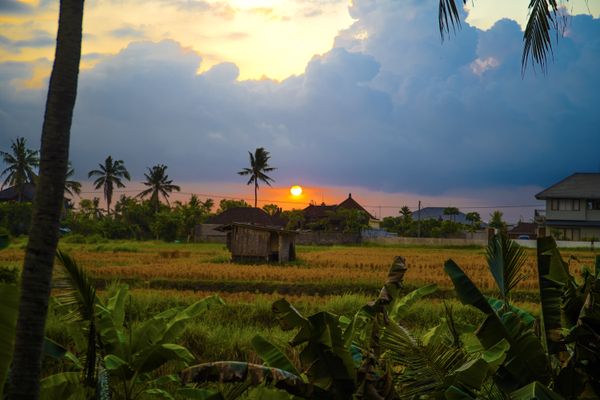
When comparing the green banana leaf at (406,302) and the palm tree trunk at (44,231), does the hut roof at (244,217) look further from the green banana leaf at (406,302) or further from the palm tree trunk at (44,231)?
the palm tree trunk at (44,231)

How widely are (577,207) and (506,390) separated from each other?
52.1 metres

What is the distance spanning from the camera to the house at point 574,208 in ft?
168

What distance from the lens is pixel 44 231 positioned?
3.55 metres

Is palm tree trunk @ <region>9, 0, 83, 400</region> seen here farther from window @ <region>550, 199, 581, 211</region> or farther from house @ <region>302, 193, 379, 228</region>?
house @ <region>302, 193, 379, 228</region>

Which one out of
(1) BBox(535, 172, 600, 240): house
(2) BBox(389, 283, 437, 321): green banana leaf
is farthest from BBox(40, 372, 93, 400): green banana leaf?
(1) BBox(535, 172, 600, 240): house

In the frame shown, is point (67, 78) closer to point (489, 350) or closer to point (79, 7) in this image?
point (79, 7)

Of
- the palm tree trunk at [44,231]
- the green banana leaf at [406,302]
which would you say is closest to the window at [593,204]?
the green banana leaf at [406,302]

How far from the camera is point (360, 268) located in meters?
25.7

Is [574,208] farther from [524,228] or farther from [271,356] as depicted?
[271,356]

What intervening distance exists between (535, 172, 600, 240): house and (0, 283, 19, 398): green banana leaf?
51664mm

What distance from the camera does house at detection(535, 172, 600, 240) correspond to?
5112 centimetres

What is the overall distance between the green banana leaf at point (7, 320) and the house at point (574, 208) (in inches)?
2034

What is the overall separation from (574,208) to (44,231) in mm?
54352

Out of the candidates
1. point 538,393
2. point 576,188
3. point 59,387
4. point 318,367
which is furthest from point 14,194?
point 538,393
